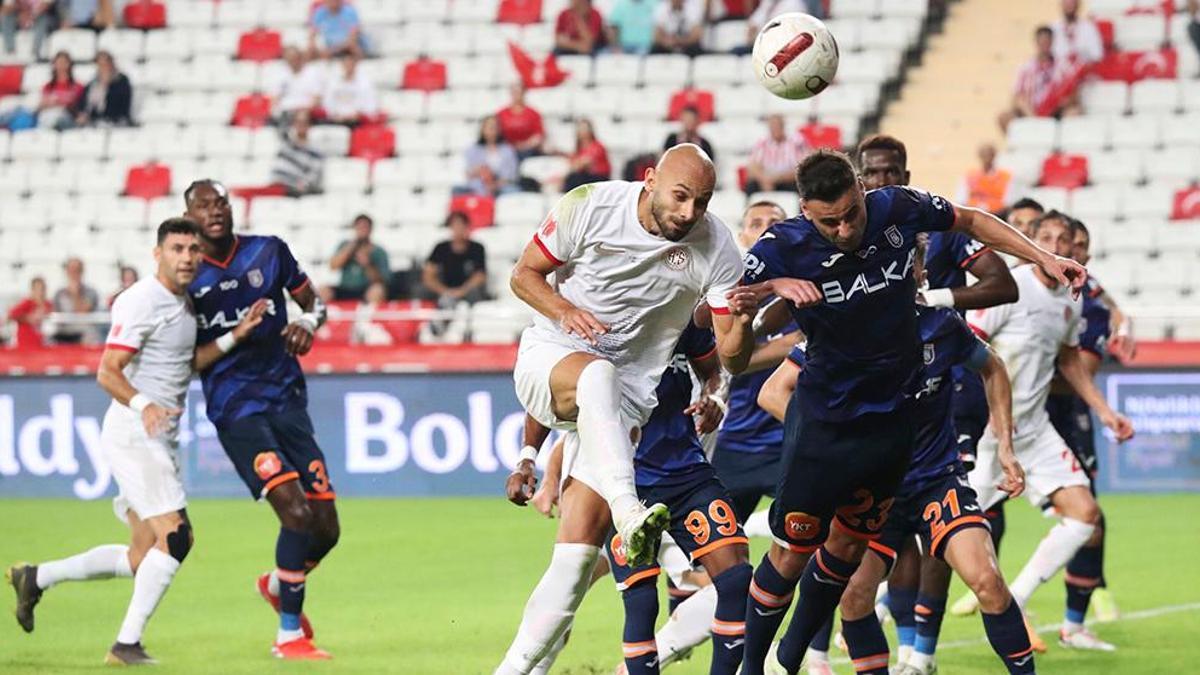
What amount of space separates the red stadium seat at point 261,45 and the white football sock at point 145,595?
16.3m

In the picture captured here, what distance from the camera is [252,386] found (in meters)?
10.7

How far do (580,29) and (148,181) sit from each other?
544 cm

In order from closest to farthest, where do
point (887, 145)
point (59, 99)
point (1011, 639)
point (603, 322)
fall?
point (1011, 639) → point (603, 322) → point (887, 145) → point (59, 99)

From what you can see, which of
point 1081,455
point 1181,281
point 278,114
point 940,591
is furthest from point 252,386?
point 278,114

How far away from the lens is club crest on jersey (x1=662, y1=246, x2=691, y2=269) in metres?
7.64

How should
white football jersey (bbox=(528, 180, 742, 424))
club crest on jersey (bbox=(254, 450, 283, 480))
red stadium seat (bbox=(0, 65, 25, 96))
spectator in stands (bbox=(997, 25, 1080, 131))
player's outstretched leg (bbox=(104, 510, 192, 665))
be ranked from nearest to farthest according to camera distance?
white football jersey (bbox=(528, 180, 742, 424)) < player's outstretched leg (bbox=(104, 510, 192, 665)) < club crest on jersey (bbox=(254, 450, 283, 480)) < spectator in stands (bbox=(997, 25, 1080, 131)) < red stadium seat (bbox=(0, 65, 25, 96))

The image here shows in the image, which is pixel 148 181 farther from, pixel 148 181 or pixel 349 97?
pixel 349 97

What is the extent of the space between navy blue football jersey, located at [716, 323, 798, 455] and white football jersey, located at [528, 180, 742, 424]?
1.95 metres

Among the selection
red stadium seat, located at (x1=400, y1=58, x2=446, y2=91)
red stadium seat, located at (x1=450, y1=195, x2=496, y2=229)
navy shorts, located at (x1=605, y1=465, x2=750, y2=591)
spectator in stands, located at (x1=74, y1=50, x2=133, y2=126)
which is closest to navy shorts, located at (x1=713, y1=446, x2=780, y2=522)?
navy shorts, located at (x1=605, y1=465, x2=750, y2=591)

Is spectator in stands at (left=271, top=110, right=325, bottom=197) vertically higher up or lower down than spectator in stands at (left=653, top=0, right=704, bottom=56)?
lower down

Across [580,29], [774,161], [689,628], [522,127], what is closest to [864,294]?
[689,628]

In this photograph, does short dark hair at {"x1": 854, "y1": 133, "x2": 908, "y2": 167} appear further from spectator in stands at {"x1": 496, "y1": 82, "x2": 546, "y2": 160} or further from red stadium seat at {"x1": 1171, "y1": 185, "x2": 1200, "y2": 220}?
spectator in stands at {"x1": 496, "y1": 82, "x2": 546, "y2": 160}

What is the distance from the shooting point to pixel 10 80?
1031 inches

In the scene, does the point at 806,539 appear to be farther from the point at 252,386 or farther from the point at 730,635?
the point at 252,386
